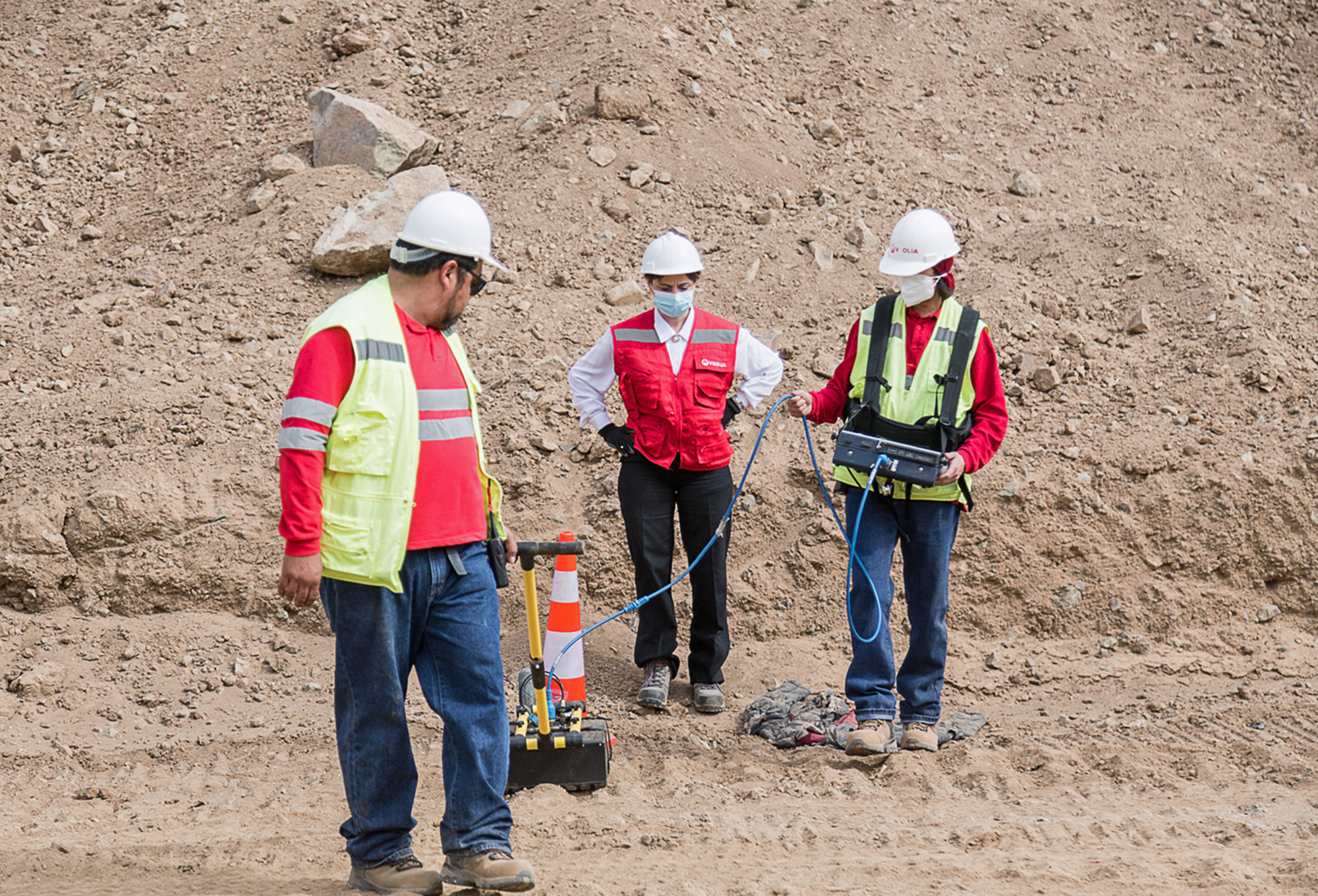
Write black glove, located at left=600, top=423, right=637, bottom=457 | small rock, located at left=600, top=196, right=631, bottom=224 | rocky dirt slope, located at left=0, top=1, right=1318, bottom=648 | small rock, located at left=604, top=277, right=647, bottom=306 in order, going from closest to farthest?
black glove, located at left=600, top=423, right=637, bottom=457 → rocky dirt slope, located at left=0, top=1, right=1318, bottom=648 → small rock, located at left=604, top=277, right=647, bottom=306 → small rock, located at left=600, top=196, right=631, bottom=224

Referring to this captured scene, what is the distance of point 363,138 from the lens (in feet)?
32.2

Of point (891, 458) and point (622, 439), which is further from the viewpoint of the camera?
point (622, 439)

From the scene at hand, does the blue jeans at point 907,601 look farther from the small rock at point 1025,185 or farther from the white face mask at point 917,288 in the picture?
the small rock at point 1025,185

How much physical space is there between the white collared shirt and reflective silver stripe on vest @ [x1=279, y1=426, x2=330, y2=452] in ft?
8.18

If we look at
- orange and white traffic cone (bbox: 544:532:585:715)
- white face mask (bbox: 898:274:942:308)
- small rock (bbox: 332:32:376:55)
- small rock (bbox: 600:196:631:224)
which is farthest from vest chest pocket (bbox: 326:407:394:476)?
small rock (bbox: 332:32:376:55)

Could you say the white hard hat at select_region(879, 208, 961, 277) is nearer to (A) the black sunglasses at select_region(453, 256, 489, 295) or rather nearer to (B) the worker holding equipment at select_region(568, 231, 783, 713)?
(B) the worker holding equipment at select_region(568, 231, 783, 713)

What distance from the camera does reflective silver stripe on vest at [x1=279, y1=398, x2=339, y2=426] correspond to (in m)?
3.23

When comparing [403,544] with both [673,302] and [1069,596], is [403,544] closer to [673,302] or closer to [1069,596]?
[673,302]

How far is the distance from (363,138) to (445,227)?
6893 millimetres

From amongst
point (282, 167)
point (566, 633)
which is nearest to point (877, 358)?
point (566, 633)

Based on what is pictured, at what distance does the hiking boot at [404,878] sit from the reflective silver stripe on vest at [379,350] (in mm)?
1499

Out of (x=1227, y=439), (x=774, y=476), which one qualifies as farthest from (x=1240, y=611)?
(x=774, y=476)

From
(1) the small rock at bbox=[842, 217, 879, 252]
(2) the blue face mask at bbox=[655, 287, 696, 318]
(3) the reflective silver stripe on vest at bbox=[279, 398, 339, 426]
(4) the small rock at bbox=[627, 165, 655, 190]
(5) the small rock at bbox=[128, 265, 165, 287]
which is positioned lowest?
(3) the reflective silver stripe on vest at bbox=[279, 398, 339, 426]

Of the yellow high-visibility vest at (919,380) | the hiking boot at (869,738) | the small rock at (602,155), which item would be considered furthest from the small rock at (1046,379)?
the small rock at (602,155)
